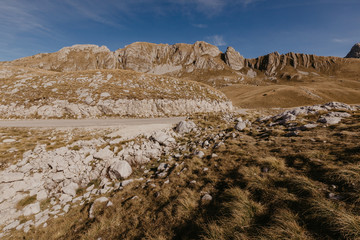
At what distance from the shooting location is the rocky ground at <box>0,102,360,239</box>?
3.79 meters

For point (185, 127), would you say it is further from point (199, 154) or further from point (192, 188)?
point (192, 188)

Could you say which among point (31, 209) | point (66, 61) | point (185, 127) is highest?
point (66, 61)

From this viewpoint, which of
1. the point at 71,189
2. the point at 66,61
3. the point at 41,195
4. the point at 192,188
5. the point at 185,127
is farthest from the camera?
the point at 66,61

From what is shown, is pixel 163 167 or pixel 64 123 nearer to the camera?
pixel 163 167

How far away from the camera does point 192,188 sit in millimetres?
6164

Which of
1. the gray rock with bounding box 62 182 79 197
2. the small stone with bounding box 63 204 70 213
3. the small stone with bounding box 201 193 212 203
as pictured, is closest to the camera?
the small stone with bounding box 201 193 212 203

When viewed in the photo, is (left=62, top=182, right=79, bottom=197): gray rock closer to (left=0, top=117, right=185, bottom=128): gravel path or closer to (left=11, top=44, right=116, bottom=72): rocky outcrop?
(left=0, top=117, right=185, bottom=128): gravel path

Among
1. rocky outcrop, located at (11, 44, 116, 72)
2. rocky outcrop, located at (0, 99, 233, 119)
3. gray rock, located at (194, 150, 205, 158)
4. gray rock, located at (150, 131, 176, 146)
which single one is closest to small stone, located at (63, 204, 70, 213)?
gray rock, located at (150, 131, 176, 146)

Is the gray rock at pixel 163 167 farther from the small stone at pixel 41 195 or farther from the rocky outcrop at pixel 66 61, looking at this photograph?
the rocky outcrop at pixel 66 61

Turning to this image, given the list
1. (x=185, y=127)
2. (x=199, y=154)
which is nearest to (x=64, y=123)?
(x=185, y=127)

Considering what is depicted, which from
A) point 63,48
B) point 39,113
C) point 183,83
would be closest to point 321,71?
point 183,83

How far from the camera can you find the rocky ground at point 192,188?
3789mm

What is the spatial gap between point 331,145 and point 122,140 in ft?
45.3

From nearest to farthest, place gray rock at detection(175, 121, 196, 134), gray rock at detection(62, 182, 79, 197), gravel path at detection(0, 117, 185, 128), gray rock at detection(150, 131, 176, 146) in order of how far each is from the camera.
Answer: gray rock at detection(62, 182, 79, 197) → gray rock at detection(150, 131, 176, 146) → gray rock at detection(175, 121, 196, 134) → gravel path at detection(0, 117, 185, 128)
